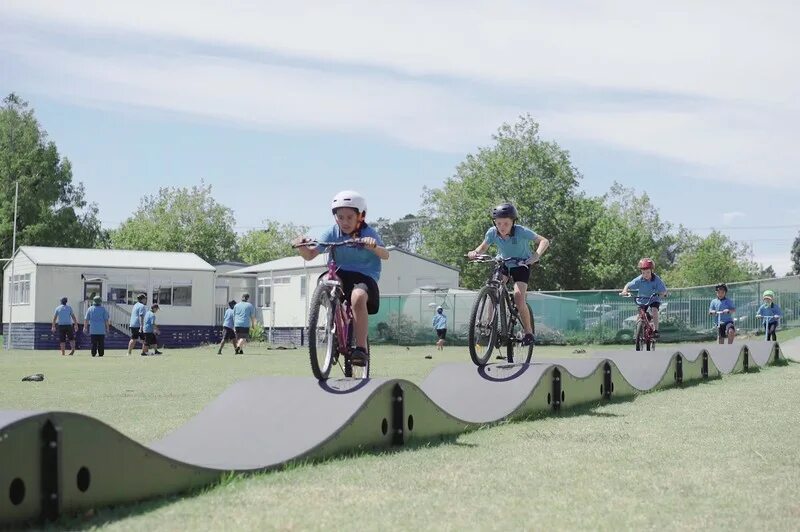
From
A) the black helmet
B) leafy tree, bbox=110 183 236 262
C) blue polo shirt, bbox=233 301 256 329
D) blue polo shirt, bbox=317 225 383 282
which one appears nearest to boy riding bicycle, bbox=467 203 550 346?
the black helmet

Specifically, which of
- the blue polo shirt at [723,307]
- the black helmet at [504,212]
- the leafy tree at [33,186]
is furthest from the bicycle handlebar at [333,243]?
the leafy tree at [33,186]

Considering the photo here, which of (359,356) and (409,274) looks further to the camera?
(409,274)

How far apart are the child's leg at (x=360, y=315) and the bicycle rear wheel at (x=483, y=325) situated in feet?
7.26

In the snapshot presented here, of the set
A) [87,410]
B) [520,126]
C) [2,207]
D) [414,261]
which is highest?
[520,126]

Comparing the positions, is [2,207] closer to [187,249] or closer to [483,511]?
[187,249]

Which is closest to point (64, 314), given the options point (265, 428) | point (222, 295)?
point (222, 295)

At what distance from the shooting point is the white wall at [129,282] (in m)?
47.9

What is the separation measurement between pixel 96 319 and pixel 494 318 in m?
25.2

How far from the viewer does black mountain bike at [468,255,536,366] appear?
35.1 feet

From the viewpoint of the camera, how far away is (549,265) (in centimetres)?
7644

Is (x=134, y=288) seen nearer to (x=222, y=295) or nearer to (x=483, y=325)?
(x=222, y=295)

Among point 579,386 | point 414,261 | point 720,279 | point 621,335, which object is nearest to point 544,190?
point 414,261

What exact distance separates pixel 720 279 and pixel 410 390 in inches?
3612

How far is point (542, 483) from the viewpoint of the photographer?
226 inches
